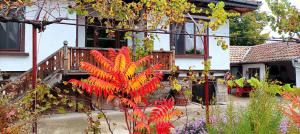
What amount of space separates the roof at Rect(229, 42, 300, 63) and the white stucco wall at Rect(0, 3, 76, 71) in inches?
598

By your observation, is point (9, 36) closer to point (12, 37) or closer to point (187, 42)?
point (12, 37)

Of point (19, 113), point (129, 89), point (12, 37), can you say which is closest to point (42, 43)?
point (12, 37)

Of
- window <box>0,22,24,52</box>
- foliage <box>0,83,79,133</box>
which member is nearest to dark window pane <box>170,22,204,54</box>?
window <box>0,22,24,52</box>

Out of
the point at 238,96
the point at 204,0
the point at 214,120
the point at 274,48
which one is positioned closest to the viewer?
the point at 214,120

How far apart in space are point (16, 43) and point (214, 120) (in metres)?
9.06

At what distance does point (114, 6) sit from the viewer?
7727 millimetres

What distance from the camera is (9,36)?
12.1 m

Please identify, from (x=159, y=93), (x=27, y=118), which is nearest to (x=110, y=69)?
(x=27, y=118)

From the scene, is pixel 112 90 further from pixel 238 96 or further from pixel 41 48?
pixel 238 96

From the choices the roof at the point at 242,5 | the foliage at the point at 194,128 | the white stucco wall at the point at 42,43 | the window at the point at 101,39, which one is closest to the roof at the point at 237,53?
the roof at the point at 242,5

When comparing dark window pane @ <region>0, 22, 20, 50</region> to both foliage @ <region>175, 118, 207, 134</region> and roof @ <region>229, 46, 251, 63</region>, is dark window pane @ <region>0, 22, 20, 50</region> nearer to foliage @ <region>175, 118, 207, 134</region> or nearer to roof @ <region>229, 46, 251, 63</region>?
foliage @ <region>175, 118, 207, 134</region>

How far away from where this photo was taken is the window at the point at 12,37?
1199 cm

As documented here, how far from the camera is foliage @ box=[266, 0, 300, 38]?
6988mm

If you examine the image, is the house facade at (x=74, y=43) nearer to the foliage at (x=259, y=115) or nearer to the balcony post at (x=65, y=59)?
the balcony post at (x=65, y=59)
